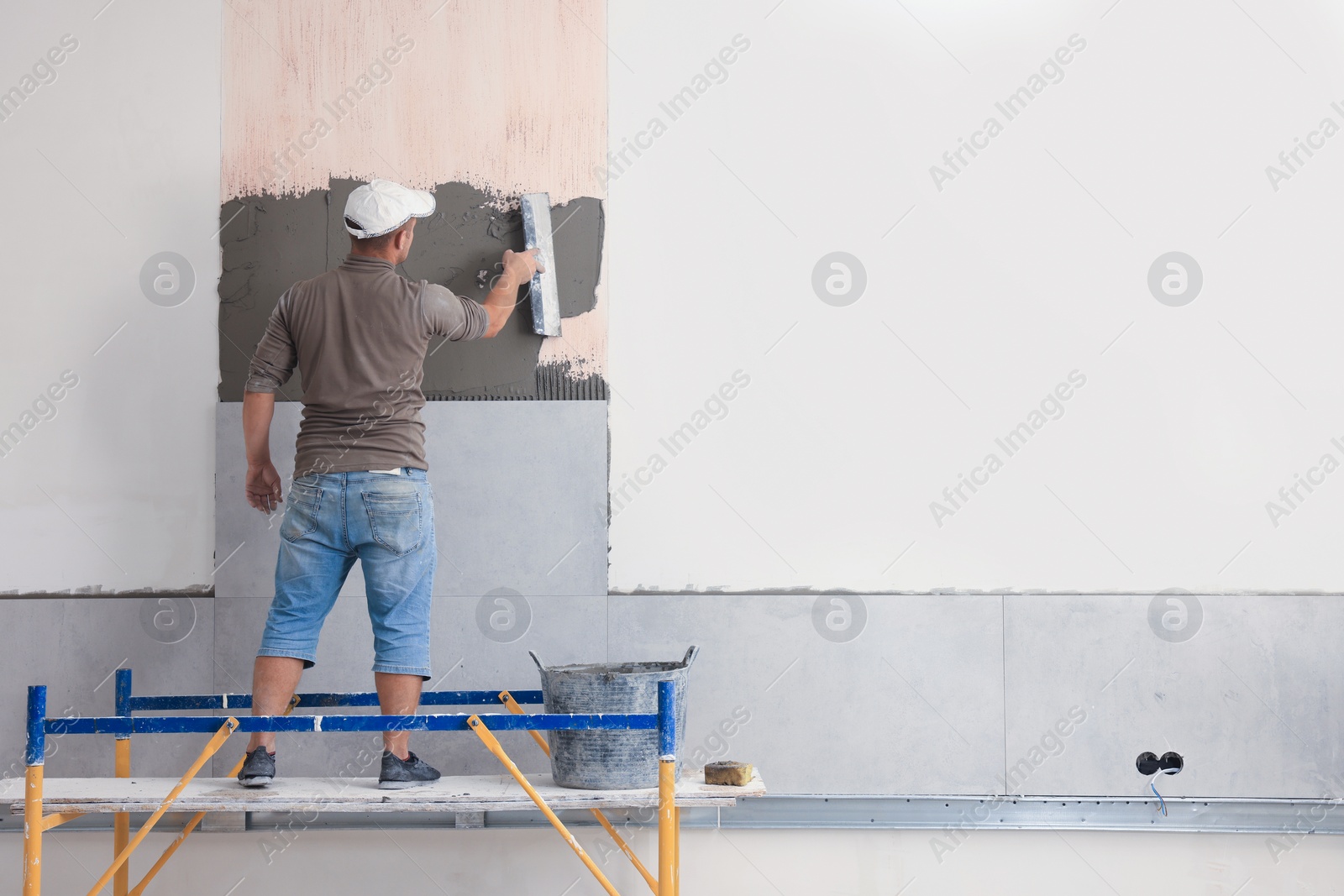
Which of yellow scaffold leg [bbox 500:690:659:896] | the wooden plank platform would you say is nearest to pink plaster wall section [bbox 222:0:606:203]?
yellow scaffold leg [bbox 500:690:659:896]

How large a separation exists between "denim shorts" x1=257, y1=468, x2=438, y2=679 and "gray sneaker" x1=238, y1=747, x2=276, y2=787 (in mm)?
228

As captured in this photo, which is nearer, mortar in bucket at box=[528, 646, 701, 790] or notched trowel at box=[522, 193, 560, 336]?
mortar in bucket at box=[528, 646, 701, 790]

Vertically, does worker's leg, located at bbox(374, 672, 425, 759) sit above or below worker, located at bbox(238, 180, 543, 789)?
below

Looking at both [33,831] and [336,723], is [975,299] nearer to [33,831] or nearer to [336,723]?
[336,723]

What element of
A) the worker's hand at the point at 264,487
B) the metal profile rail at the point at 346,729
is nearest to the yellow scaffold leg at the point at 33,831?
the metal profile rail at the point at 346,729

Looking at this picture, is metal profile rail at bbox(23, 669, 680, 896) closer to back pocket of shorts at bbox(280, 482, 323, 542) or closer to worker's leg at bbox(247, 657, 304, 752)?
worker's leg at bbox(247, 657, 304, 752)

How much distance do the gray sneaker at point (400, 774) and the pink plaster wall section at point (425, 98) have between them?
1.20 m

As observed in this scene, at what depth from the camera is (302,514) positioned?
229cm

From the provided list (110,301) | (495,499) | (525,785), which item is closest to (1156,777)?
(525,785)

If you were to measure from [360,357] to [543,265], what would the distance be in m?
0.68

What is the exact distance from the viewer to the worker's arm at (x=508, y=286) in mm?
2658

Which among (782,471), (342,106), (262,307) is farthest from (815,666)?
(342,106)

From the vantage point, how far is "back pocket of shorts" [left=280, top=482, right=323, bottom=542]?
2275 millimetres

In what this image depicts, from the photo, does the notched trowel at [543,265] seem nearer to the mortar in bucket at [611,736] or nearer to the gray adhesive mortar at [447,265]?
the gray adhesive mortar at [447,265]
